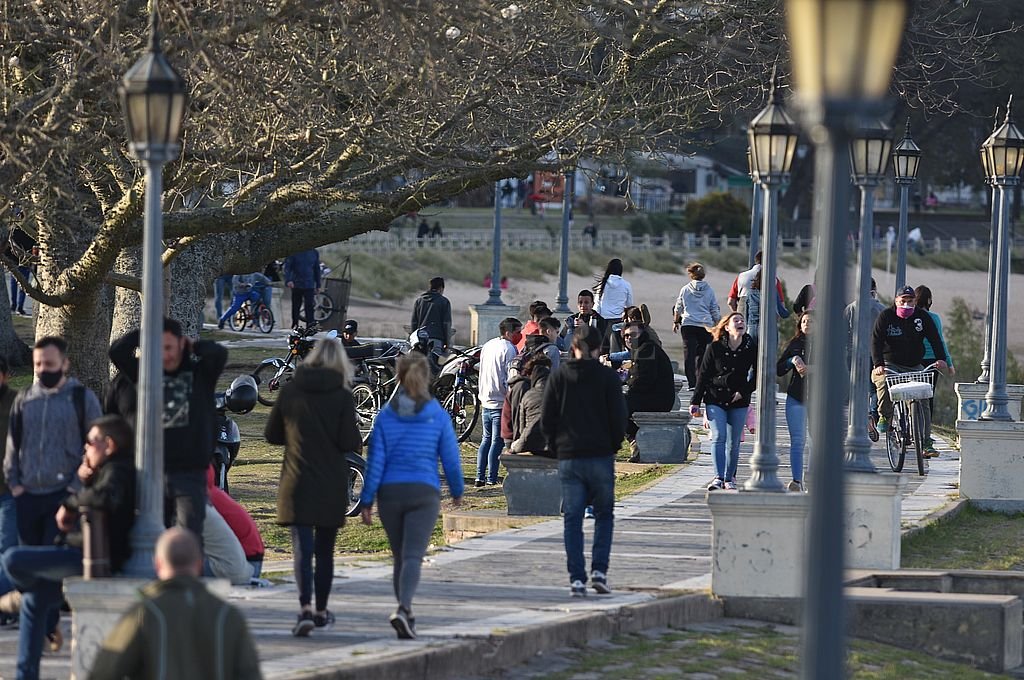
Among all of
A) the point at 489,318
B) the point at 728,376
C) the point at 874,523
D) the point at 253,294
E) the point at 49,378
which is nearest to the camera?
the point at 49,378

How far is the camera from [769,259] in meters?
12.3

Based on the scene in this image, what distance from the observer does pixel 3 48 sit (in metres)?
14.8

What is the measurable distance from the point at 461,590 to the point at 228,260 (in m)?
10.3

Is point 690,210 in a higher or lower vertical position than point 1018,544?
higher

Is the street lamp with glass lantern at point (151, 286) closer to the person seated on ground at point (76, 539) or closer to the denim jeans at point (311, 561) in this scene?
the person seated on ground at point (76, 539)

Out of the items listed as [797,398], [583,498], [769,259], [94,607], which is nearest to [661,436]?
[797,398]

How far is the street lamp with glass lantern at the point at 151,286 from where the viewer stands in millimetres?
8750

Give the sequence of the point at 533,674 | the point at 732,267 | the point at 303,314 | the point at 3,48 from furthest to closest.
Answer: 1. the point at 732,267
2. the point at 303,314
3. the point at 3,48
4. the point at 533,674

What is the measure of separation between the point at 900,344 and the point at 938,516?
9.36ft

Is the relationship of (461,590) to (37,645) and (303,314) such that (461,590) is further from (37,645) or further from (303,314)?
(303,314)

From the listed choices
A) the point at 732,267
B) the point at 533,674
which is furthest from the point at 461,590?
the point at 732,267

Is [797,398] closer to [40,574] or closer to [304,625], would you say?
[304,625]

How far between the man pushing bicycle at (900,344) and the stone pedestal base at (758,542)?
23.2 feet

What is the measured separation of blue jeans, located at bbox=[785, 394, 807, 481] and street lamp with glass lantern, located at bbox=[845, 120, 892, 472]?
5.44 ft
